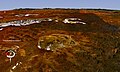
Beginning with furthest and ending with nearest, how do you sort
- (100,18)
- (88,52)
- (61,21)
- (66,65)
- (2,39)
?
(100,18) → (61,21) → (2,39) → (88,52) → (66,65)

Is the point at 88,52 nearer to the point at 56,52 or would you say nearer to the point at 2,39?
the point at 56,52

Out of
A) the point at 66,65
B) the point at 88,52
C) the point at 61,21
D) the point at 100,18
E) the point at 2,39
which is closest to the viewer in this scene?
the point at 66,65

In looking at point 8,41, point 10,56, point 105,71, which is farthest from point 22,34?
point 105,71

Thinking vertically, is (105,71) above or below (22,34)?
below

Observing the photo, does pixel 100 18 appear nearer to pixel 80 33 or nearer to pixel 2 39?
pixel 80 33

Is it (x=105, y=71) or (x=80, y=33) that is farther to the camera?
(x=80, y=33)

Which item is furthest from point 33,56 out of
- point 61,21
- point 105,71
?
point 61,21
